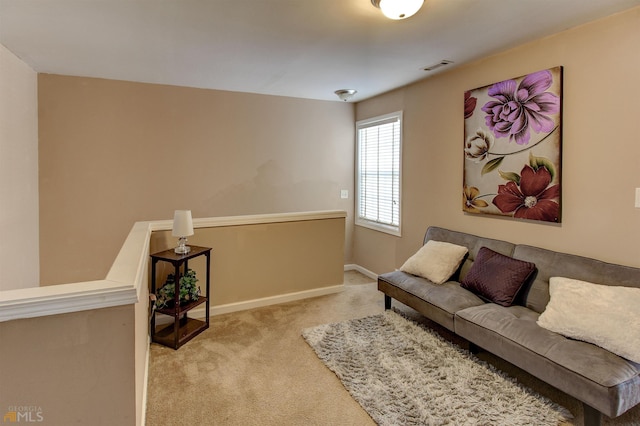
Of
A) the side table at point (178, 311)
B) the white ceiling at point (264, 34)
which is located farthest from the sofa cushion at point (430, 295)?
the white ceiling at point (264, 34)

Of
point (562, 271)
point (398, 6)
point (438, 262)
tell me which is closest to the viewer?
point (398, 6)

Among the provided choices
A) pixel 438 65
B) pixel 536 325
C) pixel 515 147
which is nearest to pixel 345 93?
pixel 438 65

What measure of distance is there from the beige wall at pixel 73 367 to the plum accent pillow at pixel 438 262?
2.44 m

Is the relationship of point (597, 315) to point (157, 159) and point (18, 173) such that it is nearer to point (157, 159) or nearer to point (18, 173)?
point (157, 159)

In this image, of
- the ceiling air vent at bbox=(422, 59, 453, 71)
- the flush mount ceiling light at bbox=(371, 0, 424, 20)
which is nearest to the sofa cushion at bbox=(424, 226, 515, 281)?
the ceiling air vent at bbox=(422, 59, 453, 71)

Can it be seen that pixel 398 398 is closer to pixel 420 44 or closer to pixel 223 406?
pixel 223 406

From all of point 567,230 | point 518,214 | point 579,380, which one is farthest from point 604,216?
point 579,380

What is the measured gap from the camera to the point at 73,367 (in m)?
1.39

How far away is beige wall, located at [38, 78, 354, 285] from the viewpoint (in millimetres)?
3576

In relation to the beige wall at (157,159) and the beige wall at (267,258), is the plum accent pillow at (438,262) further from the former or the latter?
the beige wall at (157,159)

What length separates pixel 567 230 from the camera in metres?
2.63

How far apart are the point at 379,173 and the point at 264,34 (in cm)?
257

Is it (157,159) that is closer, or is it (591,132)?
(591,132)

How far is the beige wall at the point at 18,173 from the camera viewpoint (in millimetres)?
2803
